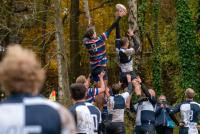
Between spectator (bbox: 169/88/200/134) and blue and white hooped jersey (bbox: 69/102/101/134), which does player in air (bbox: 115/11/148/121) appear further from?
blue and white hooped jersey (bbox: 69/102/101/134)

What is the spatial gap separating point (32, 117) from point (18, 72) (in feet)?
1.08

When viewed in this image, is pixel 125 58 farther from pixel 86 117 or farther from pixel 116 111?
pixel 86 117

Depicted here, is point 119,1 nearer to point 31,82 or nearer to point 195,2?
point 195,2

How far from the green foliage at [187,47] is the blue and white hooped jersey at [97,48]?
8.97 m

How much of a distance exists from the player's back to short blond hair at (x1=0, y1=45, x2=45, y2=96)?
20.1ft

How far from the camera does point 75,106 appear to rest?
390 centimetres

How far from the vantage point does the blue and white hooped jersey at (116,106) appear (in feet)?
19.6

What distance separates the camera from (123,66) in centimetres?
690

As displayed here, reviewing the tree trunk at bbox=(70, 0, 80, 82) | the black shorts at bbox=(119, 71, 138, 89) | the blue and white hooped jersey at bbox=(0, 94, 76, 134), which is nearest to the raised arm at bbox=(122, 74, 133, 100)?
the black shorts at bbox=(119, 71, 138, 89)

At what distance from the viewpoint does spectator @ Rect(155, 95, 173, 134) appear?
7.96 metres

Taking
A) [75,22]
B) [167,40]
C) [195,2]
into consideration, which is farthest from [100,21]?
[195,2]

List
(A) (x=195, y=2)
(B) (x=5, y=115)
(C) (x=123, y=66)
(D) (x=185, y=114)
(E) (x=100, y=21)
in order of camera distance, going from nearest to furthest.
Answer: (B) (x=5, y=115) → (C) (x=123, y=66) → (D) (x=185, y=114) → (A) (x=195, y=2) → (E) (x=100, y=21)

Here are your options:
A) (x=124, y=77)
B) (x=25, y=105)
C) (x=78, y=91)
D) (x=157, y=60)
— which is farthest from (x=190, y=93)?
(x=157, y=60)

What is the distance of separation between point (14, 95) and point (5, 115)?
0.17 m
